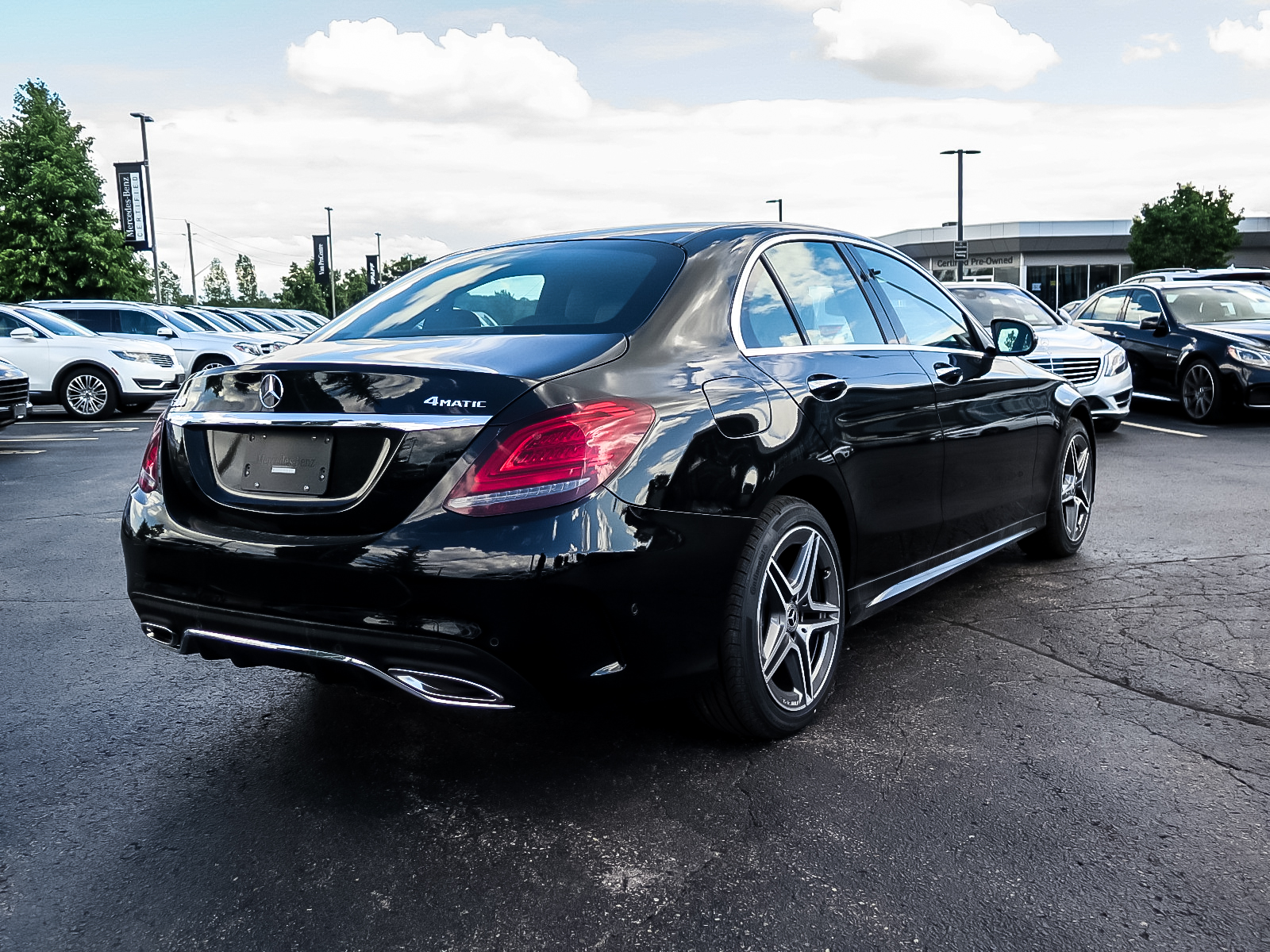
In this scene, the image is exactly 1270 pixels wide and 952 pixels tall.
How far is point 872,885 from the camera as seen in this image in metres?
2.60

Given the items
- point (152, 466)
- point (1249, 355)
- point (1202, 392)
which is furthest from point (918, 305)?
point (1202, 392)

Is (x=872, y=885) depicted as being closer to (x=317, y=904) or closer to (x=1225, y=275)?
(x=317, y=904)

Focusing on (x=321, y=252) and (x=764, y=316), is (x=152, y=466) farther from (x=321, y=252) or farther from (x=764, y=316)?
(x=321, y=252)

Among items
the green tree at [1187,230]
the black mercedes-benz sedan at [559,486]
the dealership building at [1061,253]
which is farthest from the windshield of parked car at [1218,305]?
the dealership building at [1061,253]

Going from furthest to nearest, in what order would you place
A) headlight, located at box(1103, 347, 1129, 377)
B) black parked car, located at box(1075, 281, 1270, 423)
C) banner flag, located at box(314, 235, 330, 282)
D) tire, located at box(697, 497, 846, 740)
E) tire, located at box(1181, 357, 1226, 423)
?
banner flag, located at box(314, 235, 330, 282) < tire, located at box(1181, 357, 1226, 423) < black parked car, located at box(1075, 281, 1270, 423) < headlight, located at box(1103, 347, 1129, 377) < tire, located at box(697, 497, 846, 740)

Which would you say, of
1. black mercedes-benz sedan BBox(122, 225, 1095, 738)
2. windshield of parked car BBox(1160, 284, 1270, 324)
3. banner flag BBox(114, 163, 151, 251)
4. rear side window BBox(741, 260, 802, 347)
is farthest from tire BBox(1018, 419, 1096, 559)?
banner flag BBox(114, 163, 151, 251)

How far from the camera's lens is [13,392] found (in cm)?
1188

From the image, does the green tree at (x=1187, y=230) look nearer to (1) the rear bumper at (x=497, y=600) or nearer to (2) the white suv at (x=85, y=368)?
(2) the white suv at (x=85, y=368)

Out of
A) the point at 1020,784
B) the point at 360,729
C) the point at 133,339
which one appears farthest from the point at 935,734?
the point at 133,339

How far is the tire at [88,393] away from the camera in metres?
16.3

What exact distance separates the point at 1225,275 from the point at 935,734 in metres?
17.9

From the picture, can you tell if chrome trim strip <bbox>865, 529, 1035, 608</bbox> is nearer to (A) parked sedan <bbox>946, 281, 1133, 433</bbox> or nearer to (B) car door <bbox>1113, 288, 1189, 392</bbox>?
(A) parked sedan <bbox>946, 281, 1133, 433</bbox>

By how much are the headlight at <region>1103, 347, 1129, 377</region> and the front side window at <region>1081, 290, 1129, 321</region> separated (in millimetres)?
3464

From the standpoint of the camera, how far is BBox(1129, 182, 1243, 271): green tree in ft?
185
